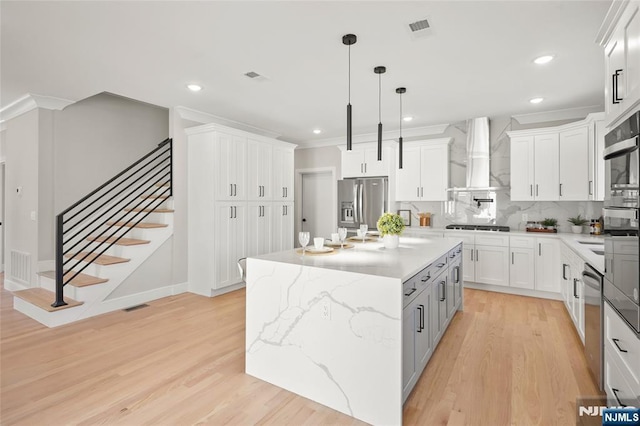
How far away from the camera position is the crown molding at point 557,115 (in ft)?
14.8

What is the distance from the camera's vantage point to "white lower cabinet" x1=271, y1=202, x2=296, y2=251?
5.63 metres

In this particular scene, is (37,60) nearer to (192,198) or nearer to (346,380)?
→ (192,198)

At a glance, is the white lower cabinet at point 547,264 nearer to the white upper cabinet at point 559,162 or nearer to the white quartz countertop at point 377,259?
the white upper cabinet at point 559,162

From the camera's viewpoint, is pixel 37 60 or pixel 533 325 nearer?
pixel 37 60

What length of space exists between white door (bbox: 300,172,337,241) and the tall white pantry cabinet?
203cm

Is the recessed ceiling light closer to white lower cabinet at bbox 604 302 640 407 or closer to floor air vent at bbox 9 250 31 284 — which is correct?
white lower cabinet at bbox 604 302 640 407

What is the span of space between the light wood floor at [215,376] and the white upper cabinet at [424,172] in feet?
7.73

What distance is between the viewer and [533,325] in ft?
11.6

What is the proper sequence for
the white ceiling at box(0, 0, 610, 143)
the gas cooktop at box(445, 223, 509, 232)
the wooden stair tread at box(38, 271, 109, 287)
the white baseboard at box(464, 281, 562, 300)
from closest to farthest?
the white ceiling at box(0, 0, 610, 143) < the wooden stair tread at box(38, 271, 109, 287) < the white baseboard at box(464, 281, 562, 300) < the gas cooktop at box(445, 223, 509, 232)

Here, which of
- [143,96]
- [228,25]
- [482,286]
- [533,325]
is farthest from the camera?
[482,286]

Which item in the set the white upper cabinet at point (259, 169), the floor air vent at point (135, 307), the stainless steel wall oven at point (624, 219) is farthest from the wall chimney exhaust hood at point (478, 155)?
the floor air vent at point (135, 307)

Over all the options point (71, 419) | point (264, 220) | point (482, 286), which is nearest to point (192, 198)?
point (264, 220)

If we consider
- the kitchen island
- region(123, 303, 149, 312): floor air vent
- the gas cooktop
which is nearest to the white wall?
region(123, 303, 149, 312): floor air vent

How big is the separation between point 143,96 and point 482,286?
5426 mm
